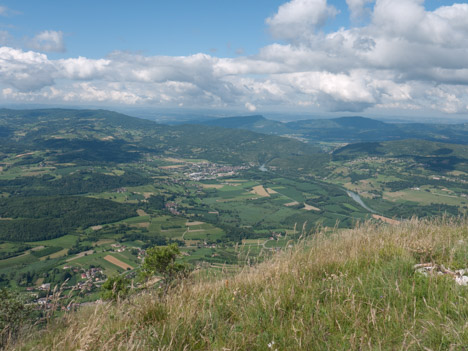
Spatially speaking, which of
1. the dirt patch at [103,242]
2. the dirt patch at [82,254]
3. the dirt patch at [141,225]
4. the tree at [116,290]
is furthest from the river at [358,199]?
the tree at [116,290]

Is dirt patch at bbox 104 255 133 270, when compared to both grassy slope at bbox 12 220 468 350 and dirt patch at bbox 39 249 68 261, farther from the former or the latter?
grassy slope at bbox 12 220 468 350

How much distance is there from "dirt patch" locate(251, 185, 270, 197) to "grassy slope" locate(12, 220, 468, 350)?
433 ft

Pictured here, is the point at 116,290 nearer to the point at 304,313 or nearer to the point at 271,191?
the point at 304,313

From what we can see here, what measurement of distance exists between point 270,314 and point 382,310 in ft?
3.84

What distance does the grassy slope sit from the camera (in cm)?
240

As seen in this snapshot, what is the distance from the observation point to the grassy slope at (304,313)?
7.87ft

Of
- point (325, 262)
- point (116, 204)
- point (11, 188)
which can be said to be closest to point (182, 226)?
point (116, 204)

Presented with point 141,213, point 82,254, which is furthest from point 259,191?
point 82,254

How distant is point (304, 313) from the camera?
2.94 meters

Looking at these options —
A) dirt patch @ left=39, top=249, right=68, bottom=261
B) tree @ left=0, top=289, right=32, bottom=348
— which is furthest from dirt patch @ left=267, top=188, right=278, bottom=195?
tree @ left=0, top=289, right=32, bottom=348

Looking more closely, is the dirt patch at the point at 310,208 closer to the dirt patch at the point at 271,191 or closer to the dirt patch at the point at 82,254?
the dirt patch at the point at 271,191

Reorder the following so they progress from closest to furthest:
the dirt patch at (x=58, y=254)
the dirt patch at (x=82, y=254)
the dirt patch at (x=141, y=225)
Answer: the dirt patch at (x=82, y=254)
the dirt patch at (x=58, y=254)
the dirt patch at (x=141, y=225)

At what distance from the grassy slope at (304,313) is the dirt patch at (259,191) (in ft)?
433

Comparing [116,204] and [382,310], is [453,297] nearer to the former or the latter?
[382,310]
